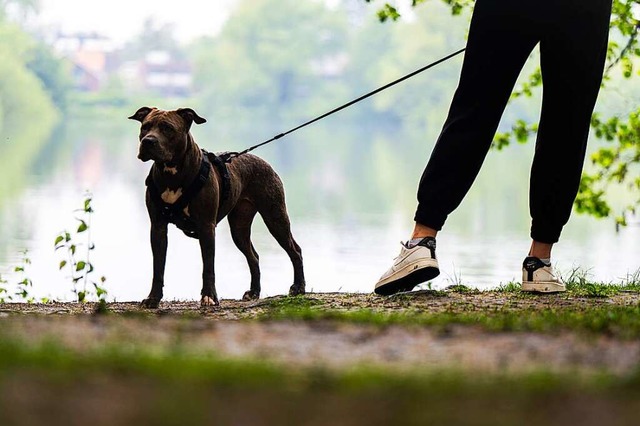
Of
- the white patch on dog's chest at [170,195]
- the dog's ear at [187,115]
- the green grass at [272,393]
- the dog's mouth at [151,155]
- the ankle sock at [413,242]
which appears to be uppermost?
the dog's ear at [187,115]

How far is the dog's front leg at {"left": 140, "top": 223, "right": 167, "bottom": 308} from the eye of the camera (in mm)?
6727

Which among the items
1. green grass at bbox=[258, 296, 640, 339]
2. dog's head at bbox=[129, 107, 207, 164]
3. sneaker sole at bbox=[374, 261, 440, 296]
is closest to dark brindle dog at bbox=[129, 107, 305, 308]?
dog's head at bbox=[129, 107, 207, 164]

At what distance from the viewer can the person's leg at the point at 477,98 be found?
17.6 ft

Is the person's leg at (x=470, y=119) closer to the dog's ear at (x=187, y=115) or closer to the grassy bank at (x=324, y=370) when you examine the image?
the grassy bank at (x=324, y=370)

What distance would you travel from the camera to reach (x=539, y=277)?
6.00 metres

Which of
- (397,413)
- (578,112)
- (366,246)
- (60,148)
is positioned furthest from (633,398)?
(60,148)

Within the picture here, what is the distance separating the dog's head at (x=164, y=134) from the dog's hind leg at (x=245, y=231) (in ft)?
3.81

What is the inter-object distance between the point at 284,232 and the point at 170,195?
1.38m

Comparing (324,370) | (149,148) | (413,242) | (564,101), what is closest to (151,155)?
(149,148)

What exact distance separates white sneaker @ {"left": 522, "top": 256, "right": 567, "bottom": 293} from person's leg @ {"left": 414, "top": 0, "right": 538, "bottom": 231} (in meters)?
0.65

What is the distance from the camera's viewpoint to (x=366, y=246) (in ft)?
74.6

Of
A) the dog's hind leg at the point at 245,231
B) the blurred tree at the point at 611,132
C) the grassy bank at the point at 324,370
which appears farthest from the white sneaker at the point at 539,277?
the blurred tree at the point at 611,132

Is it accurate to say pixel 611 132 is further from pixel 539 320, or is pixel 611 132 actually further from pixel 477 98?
pixel 539 320

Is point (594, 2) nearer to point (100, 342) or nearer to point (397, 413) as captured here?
point (100, 342)
